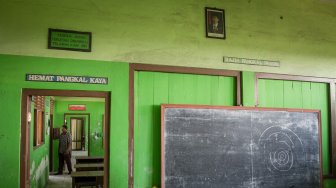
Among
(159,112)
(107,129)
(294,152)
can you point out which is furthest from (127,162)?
(294,152)

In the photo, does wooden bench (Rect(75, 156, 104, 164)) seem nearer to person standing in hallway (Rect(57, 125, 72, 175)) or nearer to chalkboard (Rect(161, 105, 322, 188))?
person standing in hallway (Rect(57, 125, 72, 175))

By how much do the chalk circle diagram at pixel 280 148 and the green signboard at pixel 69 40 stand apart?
7.55 feet

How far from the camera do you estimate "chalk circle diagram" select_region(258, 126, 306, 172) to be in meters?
3.91

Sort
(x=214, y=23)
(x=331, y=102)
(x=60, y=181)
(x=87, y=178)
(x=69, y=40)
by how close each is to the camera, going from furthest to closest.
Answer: (x=60, y=181) → (x=87, y=178) → (x=331, y=102) → (x=214, y=23) → (x=69, y=40)

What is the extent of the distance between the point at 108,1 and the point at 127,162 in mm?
1737

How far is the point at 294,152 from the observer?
13.3ft

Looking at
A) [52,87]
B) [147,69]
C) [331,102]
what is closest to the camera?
A: [52,87]

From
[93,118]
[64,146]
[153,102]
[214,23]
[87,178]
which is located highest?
[214,23]

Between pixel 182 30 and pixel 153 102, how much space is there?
910 mm

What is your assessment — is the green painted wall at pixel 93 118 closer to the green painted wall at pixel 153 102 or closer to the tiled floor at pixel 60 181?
the tiled floor at pixel 60 181

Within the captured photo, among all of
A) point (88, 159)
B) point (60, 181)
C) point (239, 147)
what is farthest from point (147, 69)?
point (60, 181)

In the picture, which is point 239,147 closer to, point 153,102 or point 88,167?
point 153,102

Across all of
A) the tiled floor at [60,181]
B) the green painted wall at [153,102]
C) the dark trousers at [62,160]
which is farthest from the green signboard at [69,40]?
the dark trousers at [62,160]

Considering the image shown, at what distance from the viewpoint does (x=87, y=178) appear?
6.66 meters
